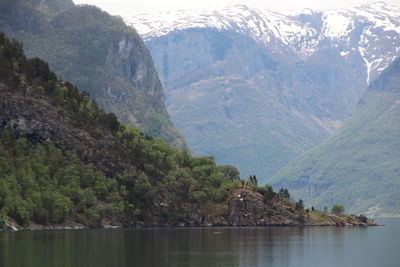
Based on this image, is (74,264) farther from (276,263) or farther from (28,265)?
(276,263)

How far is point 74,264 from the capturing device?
545 feet

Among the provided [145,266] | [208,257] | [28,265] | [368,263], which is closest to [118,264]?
[145,266]

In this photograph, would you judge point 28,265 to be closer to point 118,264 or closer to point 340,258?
point 118,264

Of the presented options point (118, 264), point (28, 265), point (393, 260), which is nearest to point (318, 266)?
point (393, 260)

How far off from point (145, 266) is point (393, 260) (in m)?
51.9

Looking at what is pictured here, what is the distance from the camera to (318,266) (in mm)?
178875

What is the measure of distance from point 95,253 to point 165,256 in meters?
13.0

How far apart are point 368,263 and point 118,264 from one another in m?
47.6

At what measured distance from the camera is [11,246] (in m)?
194

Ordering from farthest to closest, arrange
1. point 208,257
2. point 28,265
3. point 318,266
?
point 208,257 < point 318,266 < point 28,265

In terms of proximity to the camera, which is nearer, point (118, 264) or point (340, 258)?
point (118, 264)

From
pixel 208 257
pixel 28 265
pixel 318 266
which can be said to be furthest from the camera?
pixel 208 257

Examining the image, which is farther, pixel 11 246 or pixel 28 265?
pixel 11 246

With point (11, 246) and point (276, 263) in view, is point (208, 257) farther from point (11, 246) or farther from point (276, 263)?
point (11, 246)
